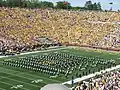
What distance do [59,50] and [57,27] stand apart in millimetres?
13792

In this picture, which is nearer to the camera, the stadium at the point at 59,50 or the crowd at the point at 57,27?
the stadium at the point at 59,50

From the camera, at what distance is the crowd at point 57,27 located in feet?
137

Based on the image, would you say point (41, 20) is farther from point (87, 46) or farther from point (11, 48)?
point (11, 48)

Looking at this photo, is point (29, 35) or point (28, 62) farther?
point (29, 35)

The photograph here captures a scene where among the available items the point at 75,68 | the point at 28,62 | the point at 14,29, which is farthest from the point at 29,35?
the point at 75,68

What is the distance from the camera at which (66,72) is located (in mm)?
22375

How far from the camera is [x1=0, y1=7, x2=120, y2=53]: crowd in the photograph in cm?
4190

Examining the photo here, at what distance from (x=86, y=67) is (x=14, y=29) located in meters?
22.3

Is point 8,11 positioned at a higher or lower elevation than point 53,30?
higher

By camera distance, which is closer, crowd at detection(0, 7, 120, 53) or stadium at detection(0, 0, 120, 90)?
stadium at detection(0, 0, 120, 90)

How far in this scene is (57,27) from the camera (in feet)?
164

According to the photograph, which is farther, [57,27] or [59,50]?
[57,27]

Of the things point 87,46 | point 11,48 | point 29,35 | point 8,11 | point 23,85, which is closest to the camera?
point 23,85

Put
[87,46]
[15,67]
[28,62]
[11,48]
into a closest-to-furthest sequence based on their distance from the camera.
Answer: [15,67], [28,62], [11,48], [87,46]
